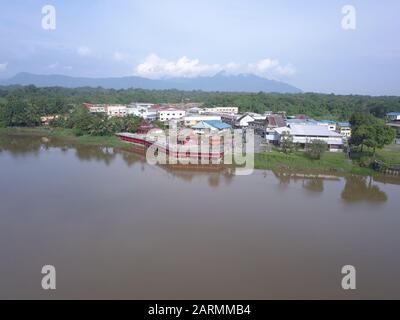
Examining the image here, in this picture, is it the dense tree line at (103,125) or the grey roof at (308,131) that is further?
the dense tree line at (103,125)

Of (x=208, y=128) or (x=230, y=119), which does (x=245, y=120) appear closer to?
(x=230, y=119)

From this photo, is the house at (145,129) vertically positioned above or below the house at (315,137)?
above

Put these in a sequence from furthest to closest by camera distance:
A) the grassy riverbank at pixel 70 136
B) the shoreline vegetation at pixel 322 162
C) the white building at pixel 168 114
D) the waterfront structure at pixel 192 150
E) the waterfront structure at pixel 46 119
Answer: the white building at pixel 168 114 < the waterfront structure at pixel 46 119 < the grassy riverbank at pixel 70 136 < the waterfront structure at pixel 192 150 < the shoreline vegetation at pixel 322 162

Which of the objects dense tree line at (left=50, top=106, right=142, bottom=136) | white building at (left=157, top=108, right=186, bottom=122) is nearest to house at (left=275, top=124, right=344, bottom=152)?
dense tree line at (left=50, top=106, right=142, bottom=136)

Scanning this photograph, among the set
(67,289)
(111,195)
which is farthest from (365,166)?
(67,289)

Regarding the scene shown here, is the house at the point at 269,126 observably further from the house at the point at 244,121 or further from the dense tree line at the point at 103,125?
the dense tree line at the point at 103,125

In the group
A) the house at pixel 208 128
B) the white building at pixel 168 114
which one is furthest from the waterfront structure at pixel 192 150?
the white building at pixel 168 114

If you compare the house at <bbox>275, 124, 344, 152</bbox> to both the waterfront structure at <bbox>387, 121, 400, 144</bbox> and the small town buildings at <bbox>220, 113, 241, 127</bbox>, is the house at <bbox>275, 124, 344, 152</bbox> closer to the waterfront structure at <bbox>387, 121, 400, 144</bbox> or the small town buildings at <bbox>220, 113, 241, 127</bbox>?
the waterfront structure at <bbox>387, 121, 400, 144</bbox>

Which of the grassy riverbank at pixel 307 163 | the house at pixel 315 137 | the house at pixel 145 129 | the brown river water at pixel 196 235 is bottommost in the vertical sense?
the brown river water at pixel 196 235
